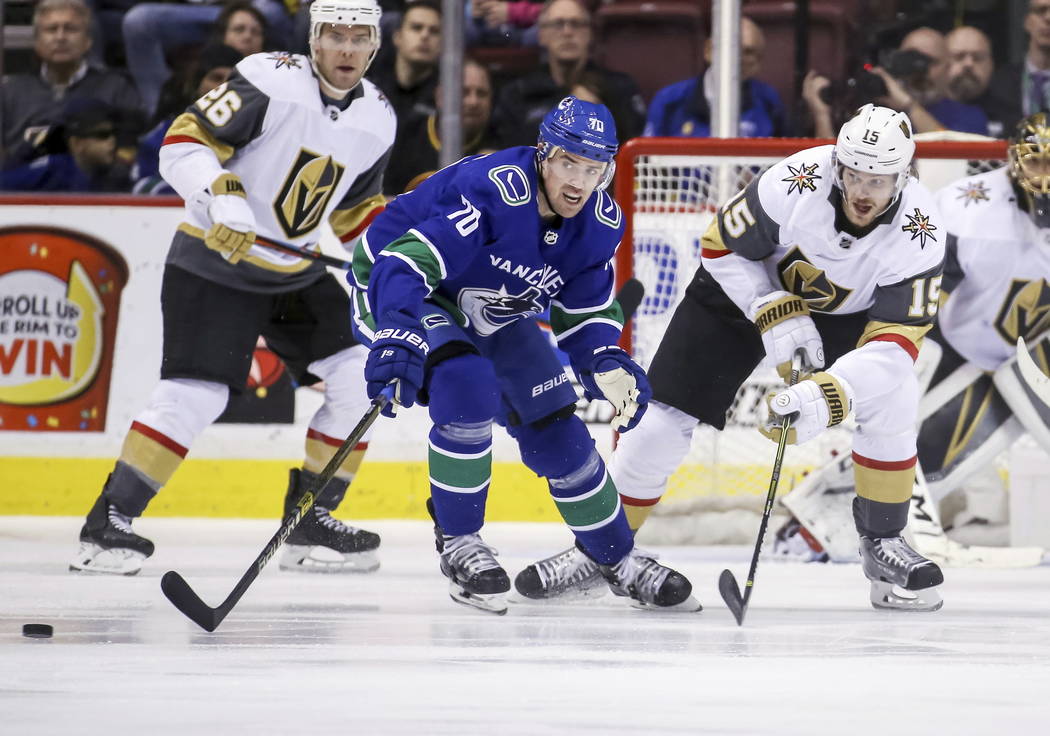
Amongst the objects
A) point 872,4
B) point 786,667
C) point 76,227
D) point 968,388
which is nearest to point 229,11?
point 76,227

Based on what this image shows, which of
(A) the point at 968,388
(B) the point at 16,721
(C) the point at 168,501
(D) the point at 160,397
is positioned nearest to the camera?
(B) the point at 16,721

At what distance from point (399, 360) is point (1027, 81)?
9.98 ft

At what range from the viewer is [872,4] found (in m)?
5.19

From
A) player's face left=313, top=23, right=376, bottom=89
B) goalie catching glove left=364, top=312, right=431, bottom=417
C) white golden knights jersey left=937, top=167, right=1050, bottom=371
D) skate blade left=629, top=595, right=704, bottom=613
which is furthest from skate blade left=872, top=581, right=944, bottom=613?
player's face left=313, top=23, right=376, bottom=89

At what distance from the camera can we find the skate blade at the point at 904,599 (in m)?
3.11

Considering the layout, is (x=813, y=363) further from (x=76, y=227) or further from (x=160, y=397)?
(x=76, y=227)

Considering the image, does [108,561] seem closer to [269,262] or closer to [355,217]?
[269,262]

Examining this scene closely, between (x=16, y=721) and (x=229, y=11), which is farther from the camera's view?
(x=229, y=11)

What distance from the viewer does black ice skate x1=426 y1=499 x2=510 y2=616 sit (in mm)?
2855

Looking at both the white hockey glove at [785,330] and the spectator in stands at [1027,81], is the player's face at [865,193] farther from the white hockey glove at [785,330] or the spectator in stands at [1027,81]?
the spectator in stands at [1027,81]

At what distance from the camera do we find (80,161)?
504 centimetres

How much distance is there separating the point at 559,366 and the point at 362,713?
1044 mm

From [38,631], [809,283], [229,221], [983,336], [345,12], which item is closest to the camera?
[38,631]

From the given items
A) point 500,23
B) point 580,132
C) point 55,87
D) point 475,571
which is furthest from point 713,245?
point 55,87
